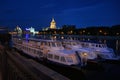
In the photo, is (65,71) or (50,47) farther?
(50,47)

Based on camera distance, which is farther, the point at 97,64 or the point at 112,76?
the point at 97,64

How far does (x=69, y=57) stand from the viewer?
2998 cm

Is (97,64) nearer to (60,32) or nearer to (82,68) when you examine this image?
(82,68)

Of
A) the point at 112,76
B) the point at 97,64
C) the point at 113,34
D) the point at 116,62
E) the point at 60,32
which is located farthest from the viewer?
the point at 60,32

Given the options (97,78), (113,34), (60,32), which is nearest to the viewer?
(97,78)

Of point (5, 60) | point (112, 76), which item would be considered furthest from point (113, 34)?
point (5, 60)

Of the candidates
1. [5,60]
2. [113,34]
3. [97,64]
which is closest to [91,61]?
[97,64]

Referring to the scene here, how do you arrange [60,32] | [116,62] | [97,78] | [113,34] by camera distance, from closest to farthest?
[97,78], [116,62], [113,34], [60,32]

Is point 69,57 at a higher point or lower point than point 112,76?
higher

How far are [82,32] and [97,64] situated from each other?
504ft

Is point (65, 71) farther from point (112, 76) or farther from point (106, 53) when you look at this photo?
point (106, 53)

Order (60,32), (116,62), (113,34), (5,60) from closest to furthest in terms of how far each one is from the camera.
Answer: (5,60) < (116,62) < (113,34) < (60,32)

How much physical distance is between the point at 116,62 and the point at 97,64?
7.34 m

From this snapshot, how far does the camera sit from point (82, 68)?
29828mm
